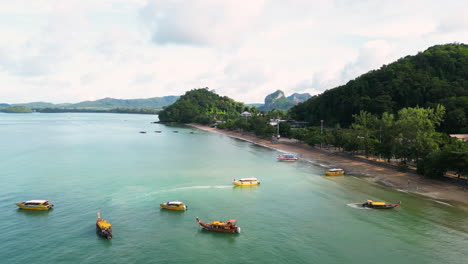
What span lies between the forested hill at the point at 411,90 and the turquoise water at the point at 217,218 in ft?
227

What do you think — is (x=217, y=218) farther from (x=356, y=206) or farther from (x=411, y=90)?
(x=411, y=90)

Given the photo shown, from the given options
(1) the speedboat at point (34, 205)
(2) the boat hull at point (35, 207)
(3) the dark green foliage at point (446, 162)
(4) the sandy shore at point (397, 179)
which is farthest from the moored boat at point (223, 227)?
(3) the dark green foliage at point (446, 162)

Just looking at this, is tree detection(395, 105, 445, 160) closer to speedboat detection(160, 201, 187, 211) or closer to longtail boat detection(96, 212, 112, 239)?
speedboat detection(160, 201, 187, 211)

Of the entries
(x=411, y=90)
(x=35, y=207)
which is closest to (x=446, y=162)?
(x=35, y=207)

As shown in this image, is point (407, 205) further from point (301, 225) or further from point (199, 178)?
point (199, 178)

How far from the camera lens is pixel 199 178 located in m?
62.6

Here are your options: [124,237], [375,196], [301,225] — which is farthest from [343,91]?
[124,237]

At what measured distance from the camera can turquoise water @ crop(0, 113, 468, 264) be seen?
3175 centimetres

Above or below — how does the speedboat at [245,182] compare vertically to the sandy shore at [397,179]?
below

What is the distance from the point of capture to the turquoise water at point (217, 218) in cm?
3175

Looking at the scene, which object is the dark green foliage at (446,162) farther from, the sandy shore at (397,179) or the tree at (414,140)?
the tree at (414,140)

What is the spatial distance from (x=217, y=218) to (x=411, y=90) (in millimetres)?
113992

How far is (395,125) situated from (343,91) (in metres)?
83.9

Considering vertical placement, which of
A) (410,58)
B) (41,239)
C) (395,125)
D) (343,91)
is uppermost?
(410,58)
